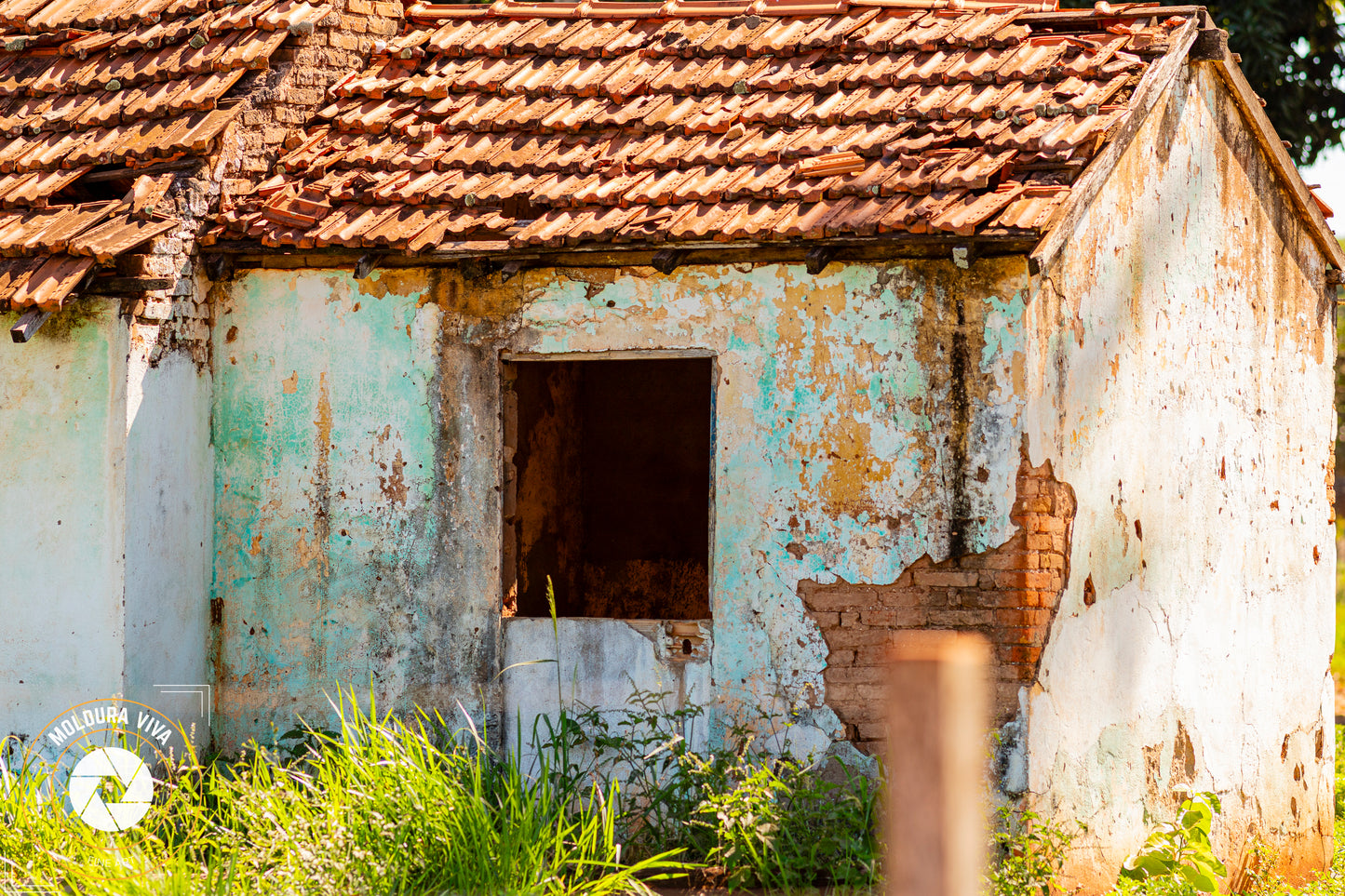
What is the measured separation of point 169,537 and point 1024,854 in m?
4.10

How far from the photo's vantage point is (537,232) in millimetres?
5984

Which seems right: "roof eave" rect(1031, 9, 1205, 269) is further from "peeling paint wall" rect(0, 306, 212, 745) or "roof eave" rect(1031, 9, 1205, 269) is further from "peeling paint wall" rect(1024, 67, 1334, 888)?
"peeling paint wall" rect(0, 306, 212, 745)

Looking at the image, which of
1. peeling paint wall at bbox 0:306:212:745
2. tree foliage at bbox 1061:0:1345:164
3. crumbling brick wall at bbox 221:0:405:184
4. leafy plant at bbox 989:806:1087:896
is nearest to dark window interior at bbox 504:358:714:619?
crumbling brick wall at bbox 221:0:405:184

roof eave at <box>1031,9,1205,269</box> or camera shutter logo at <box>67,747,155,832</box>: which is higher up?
roof eave at <box>1031,9,1205,269</box>

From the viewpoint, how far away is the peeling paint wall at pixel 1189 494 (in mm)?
5902

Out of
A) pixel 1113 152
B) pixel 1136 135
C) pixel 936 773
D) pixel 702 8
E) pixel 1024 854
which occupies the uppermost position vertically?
pixel 702 8

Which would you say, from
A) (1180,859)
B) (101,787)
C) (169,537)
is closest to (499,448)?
(169,537)

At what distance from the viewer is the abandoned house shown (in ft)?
19.0

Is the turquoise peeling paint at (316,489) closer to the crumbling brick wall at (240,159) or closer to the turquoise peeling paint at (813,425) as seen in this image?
the crumbling brick wall at (240,159)

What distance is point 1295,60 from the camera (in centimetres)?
1261

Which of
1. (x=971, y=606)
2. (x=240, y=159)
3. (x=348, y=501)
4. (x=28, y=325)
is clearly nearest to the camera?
(x=971, y=606)

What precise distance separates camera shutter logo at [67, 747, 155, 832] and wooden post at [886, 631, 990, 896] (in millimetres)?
4159

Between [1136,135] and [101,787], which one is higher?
[1136,135]

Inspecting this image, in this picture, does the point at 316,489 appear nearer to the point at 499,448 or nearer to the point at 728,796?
the point at 499,448
